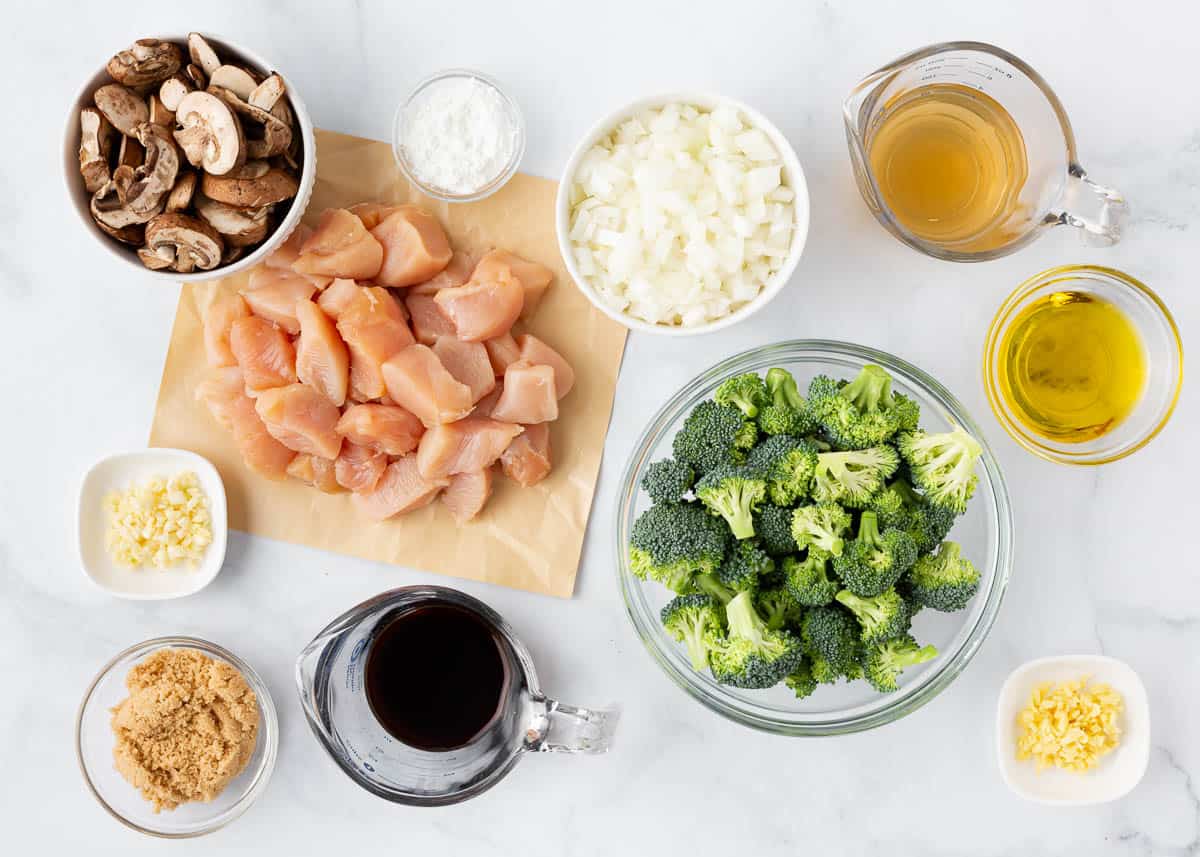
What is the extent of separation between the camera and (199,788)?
6.69ft

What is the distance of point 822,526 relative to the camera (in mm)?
1698

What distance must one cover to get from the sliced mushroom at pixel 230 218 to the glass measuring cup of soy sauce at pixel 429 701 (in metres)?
0.80

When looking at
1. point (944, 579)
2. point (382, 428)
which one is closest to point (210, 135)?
point (382, 428)

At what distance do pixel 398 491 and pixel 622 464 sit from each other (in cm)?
50

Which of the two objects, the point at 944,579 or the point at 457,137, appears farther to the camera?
the point at 457,137

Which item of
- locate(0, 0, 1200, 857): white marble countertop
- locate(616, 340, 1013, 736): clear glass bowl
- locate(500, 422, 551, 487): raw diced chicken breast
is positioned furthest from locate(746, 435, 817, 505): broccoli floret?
Result: locate(500, 422, 551, 487): raw diced chicken breast

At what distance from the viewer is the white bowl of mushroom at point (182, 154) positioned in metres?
1.81

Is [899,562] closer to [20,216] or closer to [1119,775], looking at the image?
[1119,775]

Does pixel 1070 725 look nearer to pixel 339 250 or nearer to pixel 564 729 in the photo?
pixel 564 729

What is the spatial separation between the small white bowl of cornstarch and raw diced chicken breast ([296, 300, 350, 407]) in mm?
366

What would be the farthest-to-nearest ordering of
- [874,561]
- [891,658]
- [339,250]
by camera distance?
[339,250], [891,658], [874,561]

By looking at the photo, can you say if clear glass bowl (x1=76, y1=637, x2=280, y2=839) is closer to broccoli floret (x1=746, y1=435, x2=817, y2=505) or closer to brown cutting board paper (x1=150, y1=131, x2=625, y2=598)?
brown cutting board paper (x1=150, y1=131, x2=625, y2=598)

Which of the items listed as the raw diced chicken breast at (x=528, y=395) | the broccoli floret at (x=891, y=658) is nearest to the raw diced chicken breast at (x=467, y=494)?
the raw diced chicken breast at (x=528, y=395)

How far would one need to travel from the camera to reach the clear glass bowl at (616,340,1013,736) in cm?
189
